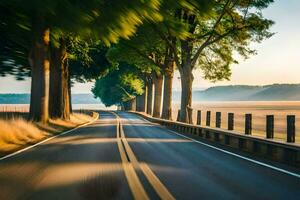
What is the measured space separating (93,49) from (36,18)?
3005 cm

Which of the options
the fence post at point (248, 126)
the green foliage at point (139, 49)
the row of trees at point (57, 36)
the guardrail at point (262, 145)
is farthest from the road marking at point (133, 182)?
the green foliage at point (139, 49)

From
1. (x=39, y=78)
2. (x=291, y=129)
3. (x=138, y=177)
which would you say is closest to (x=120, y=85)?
(x=39, y=78)

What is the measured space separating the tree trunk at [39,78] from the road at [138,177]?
13.2 metres

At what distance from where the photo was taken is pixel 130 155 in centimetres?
1448

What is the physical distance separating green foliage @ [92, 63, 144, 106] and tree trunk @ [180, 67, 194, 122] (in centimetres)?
2819

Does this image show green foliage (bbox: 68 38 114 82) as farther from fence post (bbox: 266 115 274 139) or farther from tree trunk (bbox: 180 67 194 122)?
fence post (bbox: 266 115 274 139)

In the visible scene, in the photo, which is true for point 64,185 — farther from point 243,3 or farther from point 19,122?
point 243,3

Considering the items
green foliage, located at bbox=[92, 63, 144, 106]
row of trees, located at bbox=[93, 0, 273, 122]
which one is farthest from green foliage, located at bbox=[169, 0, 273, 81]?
green foliage, located at bbox=[92, 63, 144, 106]

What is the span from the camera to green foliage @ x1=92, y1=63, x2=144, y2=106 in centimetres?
7139

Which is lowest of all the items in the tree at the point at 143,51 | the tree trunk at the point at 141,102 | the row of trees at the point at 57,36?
the tree trunk at the point at 141,102

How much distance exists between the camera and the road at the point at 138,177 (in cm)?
845

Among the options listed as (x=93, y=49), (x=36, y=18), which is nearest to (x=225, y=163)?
(x=36, y=18)

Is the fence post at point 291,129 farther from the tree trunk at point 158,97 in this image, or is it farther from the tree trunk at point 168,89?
the tree trunk at point 158,97

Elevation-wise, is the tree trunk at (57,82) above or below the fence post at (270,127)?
above
